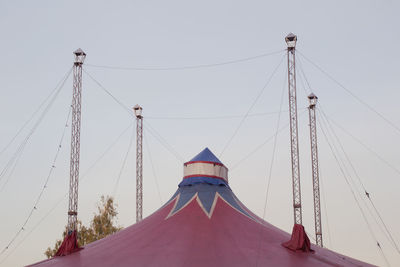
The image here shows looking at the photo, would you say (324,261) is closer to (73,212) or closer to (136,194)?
(73,212)

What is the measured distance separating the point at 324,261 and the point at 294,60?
21.2 ft

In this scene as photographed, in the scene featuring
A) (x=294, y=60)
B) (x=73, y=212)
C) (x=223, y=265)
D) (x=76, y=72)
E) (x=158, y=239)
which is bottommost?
(x=223, y=265)

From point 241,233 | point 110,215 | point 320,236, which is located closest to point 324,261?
point 241,233

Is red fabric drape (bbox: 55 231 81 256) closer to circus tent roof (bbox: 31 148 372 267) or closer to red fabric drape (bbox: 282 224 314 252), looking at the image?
circus tent roof (bbox: 31 148 372 267)

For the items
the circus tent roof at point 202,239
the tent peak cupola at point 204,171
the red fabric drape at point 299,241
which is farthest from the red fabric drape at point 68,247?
the red fabric drape at point 299,241

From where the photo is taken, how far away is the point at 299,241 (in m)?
12.1

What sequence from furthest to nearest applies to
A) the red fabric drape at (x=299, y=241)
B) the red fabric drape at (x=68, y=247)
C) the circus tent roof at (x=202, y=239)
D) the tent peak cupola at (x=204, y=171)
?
the tent peak cupola at (x=204, y=171) → the red fabric drape at (x=68, y=247) → the red fabric drape at (x=299, y=241) → the circus tent roof at (x=202, y=239)

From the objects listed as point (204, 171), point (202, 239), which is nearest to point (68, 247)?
point (202, 239)

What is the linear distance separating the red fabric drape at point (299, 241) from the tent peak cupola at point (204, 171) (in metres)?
3.28

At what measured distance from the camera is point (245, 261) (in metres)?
11.0

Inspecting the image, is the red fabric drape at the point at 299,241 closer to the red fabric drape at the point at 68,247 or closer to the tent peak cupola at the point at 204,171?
the tent peak cupola at the point at 204,171

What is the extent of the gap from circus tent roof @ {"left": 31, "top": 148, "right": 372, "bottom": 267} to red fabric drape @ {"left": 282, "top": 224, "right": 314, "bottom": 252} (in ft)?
0.09

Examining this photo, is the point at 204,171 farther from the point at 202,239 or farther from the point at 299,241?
the point at 299,241

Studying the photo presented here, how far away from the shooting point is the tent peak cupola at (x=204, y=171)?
14719 mm
